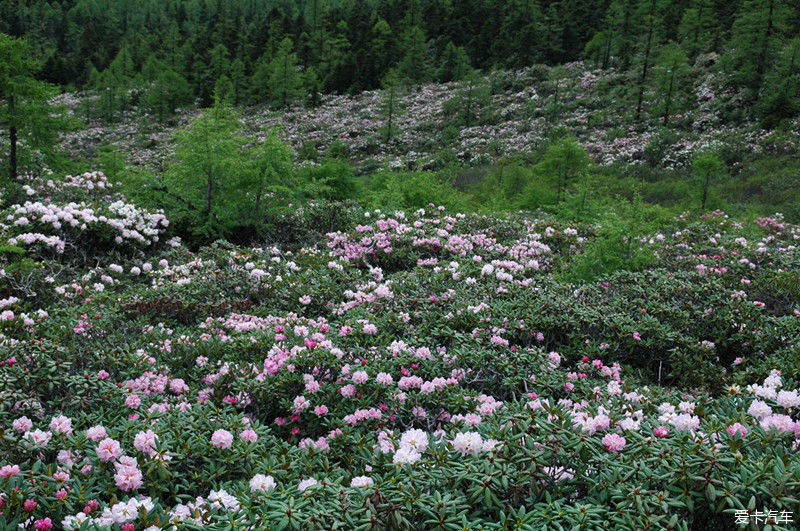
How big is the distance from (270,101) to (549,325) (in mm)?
56573

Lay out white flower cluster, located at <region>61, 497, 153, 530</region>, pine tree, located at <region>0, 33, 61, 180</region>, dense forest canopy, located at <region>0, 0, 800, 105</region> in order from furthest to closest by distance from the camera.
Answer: dense forest canopy, located at <region>0, 0, 800, 105</region> < pine tree, located at <region>0, 33, 61, 180</region> < white flower cluster, located at <region>61, 497, 153, 530</region>

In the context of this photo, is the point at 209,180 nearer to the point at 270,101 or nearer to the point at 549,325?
the point at 549,325

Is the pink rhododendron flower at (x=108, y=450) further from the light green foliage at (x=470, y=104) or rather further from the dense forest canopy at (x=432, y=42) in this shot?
the light green foliage at (x=470, y=104)

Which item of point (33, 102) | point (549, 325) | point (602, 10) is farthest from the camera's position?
point (602, 10)

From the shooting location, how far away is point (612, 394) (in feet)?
10.2

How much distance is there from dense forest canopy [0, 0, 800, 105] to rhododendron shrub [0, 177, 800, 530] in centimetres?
3358

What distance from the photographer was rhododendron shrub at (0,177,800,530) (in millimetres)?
1845

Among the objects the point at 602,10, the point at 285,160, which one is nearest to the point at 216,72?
the point at 602,10

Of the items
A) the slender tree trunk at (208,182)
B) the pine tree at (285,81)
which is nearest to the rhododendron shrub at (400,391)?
the slender tree trunk at (208,182)

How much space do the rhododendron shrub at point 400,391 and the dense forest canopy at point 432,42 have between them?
1322 inches

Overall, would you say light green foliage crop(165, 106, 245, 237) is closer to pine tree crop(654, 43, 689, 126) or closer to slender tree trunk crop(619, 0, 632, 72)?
pine tree crop(654, 43, 689, 126)

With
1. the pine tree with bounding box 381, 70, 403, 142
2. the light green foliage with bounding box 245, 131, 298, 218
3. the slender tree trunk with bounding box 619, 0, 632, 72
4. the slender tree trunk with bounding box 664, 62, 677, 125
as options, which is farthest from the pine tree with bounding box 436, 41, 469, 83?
the light green foliage with bounding box 245, 131, 298, 218

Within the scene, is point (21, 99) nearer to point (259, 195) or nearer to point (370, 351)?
point (259, 195)

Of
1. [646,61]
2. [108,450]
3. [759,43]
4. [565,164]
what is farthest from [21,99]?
[646,61]
